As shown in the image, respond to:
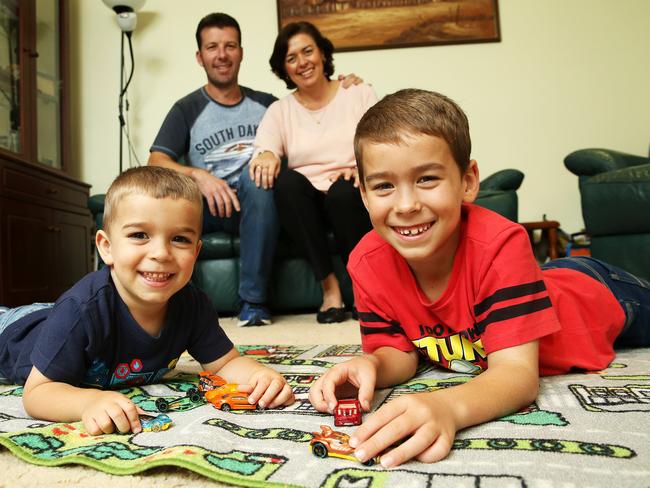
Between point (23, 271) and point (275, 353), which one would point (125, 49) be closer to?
point (23, 271)

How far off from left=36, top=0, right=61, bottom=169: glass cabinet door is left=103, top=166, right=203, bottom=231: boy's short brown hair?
6.70ft

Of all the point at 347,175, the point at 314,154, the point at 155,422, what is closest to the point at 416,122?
the point at 155,422

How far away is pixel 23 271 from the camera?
225cm

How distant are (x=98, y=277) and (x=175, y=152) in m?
1.43

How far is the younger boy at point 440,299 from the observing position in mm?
609

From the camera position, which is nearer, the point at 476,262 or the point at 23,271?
the point at 476,262

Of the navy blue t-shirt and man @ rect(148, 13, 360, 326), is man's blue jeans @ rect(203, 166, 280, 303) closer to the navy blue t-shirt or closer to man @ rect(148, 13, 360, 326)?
man @ rect(148, 13, 360, 326)

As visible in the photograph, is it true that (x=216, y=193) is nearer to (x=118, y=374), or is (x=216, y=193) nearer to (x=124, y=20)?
(x=118, y=374)

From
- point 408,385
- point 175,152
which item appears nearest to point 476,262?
point 408,385

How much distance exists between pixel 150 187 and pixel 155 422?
34 cm

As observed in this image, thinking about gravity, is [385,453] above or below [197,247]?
below

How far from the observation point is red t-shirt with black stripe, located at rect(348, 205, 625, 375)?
74cm

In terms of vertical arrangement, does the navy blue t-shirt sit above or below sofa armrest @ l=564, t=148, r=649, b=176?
below

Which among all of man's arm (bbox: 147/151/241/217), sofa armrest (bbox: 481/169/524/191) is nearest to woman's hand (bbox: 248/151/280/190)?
man's arm (bbox: 147/151/241/217)
